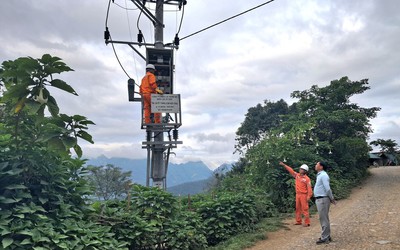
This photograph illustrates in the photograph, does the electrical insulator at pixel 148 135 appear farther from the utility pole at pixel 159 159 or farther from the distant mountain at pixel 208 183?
the distant mountain at pixel 208 183

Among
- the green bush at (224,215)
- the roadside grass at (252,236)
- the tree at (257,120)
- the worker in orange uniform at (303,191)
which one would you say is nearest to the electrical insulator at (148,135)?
the green bush at (224,215)

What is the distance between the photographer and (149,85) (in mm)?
9320

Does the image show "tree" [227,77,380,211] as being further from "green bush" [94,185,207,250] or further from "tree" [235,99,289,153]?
"tree" [235,99,289,153]

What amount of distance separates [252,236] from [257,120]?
2500 cm

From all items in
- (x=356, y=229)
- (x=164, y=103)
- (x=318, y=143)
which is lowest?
(x=356, y=229)

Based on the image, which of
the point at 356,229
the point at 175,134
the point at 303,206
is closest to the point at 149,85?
the point at 175,134

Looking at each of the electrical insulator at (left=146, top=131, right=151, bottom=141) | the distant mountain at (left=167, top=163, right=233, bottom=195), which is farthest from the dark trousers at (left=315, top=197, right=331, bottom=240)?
the electrical insulator at (left=146, top=131, right=151, bottom=141)

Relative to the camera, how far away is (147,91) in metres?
9.37

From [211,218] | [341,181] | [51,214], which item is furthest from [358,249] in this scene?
[341,181]

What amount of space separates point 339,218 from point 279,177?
318 cm

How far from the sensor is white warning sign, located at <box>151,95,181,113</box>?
9.09 m

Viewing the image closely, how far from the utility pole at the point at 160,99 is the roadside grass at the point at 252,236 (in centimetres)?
249

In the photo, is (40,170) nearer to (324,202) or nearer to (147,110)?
(147,110)

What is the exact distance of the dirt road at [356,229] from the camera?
670 cm
